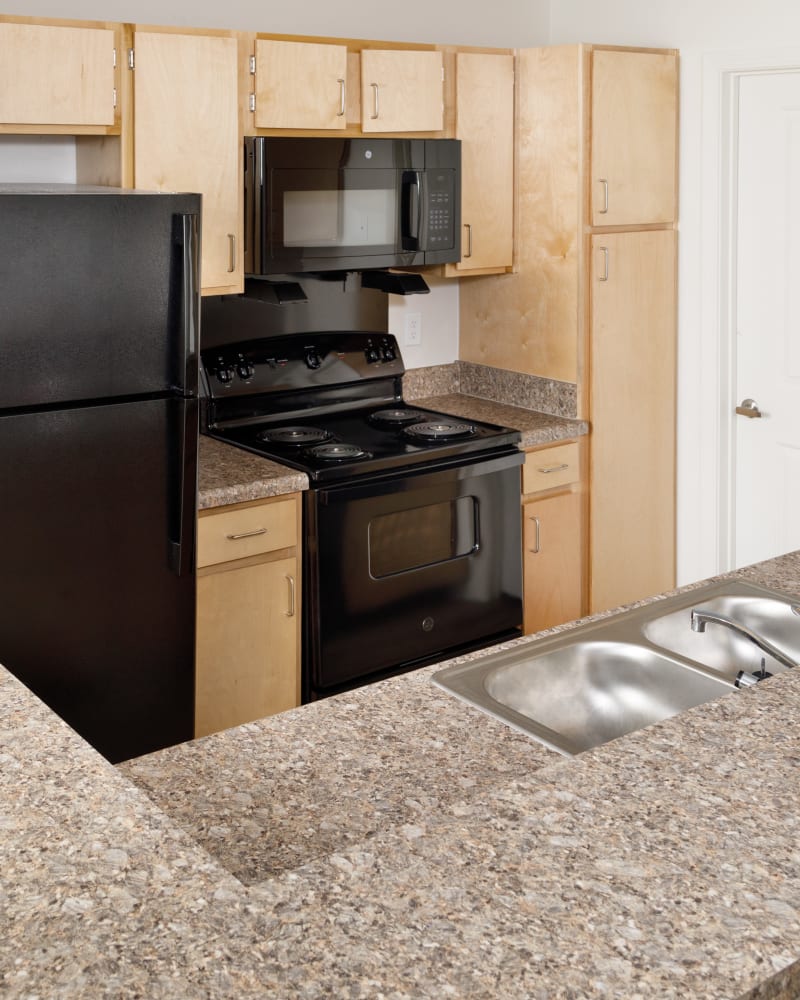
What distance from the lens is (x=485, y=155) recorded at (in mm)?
3699

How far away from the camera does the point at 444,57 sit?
3531mm

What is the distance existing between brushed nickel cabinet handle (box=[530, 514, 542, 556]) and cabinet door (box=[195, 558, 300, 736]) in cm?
92

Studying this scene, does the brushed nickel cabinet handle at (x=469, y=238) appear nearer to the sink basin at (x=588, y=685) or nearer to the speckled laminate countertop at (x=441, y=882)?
the sink basin at (x=588, y=685)

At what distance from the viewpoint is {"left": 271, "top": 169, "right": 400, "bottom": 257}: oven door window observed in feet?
10.6

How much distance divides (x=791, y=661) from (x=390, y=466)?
171cm

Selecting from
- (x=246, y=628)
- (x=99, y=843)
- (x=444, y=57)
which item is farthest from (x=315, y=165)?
(x=99, y=843)

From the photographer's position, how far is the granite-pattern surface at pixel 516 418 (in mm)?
3654

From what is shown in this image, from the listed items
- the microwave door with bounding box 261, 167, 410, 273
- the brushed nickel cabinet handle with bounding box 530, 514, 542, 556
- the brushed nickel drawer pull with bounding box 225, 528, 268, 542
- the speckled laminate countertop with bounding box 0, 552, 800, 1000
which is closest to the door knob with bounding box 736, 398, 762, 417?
the brushed nickel cabinet handle with bounding box 530, 514, 542, 556

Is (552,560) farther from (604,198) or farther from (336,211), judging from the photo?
(336,211)

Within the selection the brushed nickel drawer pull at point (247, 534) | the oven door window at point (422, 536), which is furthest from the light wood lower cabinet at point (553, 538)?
the brushed nickel drawer pull at point (247, 534)

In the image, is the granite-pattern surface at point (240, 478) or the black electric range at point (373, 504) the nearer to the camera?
the granite-pattern surface at point (240, 478)

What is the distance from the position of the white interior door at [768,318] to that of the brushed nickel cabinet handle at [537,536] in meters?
0.77

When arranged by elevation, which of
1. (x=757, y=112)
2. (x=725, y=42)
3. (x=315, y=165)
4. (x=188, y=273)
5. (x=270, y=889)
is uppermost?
(x=725, y=42)

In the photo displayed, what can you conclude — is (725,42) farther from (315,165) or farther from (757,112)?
(315,165)
